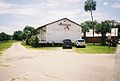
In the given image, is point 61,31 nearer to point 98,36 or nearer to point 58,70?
point 98,36

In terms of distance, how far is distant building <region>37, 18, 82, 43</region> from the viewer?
2039 inches

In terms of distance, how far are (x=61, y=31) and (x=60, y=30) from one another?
0.37 meters

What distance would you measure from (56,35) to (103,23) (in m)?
16.1

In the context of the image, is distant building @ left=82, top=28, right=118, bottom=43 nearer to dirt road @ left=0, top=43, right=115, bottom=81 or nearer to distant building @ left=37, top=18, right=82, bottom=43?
distant building @ left=37, top=18, right=82, bottom=43

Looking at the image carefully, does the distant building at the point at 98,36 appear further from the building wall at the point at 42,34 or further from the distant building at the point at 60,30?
the building wall at the point at 42,34

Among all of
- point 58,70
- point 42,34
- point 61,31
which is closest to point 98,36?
point 61,31

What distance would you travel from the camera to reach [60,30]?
52.2m

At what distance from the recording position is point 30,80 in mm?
9227

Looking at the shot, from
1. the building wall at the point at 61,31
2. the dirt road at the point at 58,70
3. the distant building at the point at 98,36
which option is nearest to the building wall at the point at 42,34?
the building wall at the point at 61,31

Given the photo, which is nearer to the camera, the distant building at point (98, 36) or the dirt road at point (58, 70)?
the dirt road at point (58, 70)

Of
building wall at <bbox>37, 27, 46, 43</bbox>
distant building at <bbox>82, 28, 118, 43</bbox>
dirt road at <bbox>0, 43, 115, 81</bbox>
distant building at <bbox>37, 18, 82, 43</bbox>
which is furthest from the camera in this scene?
distant building at <bbox>82, 28, 118, 43</bbox>

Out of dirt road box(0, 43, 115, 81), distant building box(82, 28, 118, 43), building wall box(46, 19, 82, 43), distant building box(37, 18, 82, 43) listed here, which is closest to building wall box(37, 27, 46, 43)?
distant building box(37, 18, 82, 43)

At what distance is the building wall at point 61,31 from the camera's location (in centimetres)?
5181

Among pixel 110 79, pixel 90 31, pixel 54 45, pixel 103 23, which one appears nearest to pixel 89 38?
pixel 90 31
